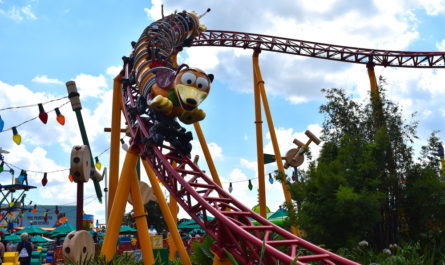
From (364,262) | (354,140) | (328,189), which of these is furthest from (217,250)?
(354,140)

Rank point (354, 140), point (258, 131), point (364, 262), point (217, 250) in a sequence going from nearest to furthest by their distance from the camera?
point (217, 250) < point (364, 262) < point (354, 140) < point (258, 131)

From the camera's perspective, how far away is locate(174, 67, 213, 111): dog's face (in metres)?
7.45

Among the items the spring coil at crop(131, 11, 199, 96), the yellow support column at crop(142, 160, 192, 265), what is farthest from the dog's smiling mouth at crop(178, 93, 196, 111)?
the yellow support column at crop(142, 160, 192, 265)

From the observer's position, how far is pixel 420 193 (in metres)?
9.59

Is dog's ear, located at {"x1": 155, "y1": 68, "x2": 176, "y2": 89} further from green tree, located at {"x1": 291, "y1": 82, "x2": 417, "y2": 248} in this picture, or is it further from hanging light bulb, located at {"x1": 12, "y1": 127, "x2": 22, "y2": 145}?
hanging light bulb, located at {"x1": 12, "y1": 127, "x2": 22, "y2": 145}

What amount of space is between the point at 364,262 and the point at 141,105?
16.1 feet

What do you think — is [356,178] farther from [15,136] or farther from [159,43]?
[15,136]

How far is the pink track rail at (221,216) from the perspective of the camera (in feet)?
19.0

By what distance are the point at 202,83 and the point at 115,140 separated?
3.08 m

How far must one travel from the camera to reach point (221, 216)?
6184mm

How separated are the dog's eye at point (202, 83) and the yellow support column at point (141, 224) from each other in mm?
2354

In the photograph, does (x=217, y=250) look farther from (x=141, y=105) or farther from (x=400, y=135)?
(x=400, y=135)

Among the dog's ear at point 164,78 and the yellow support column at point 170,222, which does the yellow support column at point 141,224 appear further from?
the dog's ear at point 164,78

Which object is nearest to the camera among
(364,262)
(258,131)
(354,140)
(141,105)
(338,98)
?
(364,262)
